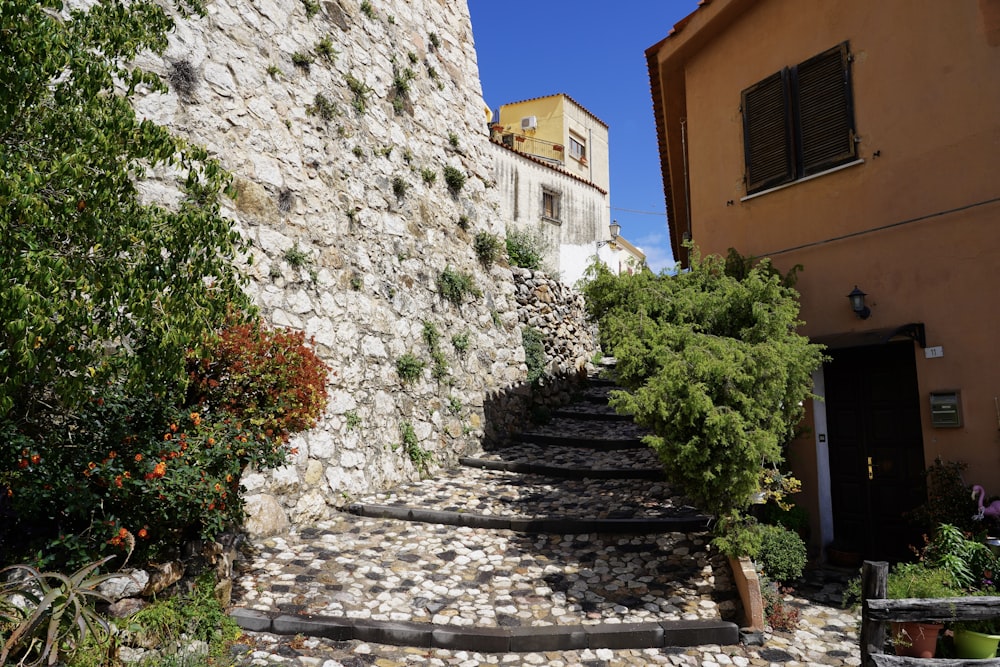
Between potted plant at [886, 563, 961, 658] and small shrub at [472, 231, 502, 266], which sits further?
small shrub at [472, 231, 502, 266]

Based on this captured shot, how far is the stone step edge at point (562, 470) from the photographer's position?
8.84 m

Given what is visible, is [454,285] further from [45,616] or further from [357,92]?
[45,616]

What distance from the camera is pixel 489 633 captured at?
485 cm

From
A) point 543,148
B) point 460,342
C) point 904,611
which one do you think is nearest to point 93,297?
point 904,611

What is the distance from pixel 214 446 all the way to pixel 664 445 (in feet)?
12.8

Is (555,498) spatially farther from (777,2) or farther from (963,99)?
(777,2)

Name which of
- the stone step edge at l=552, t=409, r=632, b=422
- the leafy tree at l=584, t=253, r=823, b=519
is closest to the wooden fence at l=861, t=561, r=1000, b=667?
the leafy tree at l=584, t=253, r=823, b=519

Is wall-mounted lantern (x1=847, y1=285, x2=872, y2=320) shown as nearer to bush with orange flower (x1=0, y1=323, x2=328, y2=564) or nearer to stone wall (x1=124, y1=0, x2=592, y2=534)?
stone wall (x1=124, y1=0, x2=592, y2=534)

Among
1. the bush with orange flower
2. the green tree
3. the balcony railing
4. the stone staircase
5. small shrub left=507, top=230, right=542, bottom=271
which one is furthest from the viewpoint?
the balcony railing

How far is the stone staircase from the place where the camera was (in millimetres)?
4945

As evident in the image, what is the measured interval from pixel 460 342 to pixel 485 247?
7.74 feet

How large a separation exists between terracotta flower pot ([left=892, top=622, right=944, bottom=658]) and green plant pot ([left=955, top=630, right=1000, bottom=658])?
15 centimetres

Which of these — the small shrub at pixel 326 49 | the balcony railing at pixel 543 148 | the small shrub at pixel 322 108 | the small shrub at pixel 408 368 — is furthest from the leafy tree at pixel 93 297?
the balcony railing at pixel 543 148

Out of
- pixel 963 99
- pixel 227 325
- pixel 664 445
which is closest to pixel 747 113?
pixel 963 99
